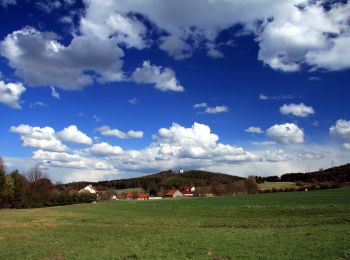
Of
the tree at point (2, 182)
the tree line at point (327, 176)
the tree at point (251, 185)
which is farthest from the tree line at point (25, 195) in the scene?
the tree line at point (327, 176)

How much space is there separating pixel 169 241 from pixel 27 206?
9442 cm

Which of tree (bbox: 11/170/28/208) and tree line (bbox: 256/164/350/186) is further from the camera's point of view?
tree line (bbox: 256/164/350/186)

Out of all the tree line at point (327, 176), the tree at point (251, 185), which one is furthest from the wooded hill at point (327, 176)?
the tree at point (251, 185)

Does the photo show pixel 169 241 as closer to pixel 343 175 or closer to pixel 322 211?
pixel 322 211

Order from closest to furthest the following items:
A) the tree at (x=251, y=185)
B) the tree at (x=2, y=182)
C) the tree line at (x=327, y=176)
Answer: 1. the tree at (x=2, y=182)
2. the tree line at (x=327, y=176)
3. the tree at (x=251, y=185)

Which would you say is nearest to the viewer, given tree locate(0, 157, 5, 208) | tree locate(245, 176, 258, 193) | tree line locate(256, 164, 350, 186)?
tree locate(0, 157, 5, 208)

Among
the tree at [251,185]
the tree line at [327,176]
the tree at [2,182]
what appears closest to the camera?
the tree at [2,182]

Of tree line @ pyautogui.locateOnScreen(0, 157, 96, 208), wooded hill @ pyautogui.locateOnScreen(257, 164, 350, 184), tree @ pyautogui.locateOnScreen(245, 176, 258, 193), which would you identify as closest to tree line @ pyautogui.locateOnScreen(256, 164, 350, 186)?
wooded hill @ pyautogui.locateOnScreen(257, 164, 350, 184)

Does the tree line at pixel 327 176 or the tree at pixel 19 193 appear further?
the tree line at pixel 327 176

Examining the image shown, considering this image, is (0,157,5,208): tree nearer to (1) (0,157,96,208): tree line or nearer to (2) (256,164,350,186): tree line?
(1) (0,157,96,208): tree line

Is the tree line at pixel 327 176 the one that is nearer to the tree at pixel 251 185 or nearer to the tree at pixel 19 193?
the tree at pixel 251 185

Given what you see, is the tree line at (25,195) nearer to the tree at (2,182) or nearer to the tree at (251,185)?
the tree at (2,182)

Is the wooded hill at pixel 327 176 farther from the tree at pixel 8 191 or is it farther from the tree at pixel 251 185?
the tree at pixel 8 191

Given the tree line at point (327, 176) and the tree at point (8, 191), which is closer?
the tree at point (8, 191)
